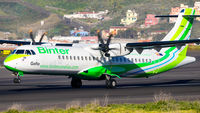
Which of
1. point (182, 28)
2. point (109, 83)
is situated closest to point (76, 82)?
point (109, 83)

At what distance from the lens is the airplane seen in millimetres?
34469

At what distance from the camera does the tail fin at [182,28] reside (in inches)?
1722

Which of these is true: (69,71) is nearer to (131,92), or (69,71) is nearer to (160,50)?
(131,92)

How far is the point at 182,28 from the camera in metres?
44.0

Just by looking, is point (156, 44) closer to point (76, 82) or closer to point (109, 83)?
point (109, 83)

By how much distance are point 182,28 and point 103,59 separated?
9.98 metres

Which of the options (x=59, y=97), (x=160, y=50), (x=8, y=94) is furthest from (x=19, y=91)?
(x=160, y=50)

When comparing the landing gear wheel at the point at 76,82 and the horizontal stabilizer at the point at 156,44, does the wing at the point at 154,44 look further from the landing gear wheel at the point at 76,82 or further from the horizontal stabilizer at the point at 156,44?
the landing gear wheel at the point at 76,82

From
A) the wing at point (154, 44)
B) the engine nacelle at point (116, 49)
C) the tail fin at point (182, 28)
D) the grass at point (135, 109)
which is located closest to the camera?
the grass at point (135, 109)

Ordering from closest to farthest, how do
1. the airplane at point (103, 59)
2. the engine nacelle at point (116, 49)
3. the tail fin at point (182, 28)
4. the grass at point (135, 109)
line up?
the grass at point (135, 109) < the airplane at point (103, 59) < the engine nacelle at point (116, 49) < the tail fin at point (182, 28)

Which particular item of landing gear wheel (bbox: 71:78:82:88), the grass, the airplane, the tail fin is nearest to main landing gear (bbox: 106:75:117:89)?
the airplane

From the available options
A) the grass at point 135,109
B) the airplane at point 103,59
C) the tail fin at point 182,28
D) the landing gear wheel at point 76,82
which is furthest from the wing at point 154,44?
the grass at point 135,109

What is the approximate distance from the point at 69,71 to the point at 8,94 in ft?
18.0

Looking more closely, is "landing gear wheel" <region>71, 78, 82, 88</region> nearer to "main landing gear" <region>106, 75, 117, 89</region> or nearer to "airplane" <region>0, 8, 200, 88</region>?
"airplane" <region>0, 8, 200, 88</region>
